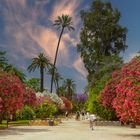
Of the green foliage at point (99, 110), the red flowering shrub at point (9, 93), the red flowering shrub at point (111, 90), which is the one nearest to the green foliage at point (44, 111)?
the green foliage at point (99, 110)

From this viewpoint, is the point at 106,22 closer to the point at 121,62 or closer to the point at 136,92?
the point at 121,62

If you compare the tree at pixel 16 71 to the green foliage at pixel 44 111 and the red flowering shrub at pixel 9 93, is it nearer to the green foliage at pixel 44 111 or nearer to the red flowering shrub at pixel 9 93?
the green foliage at pixel 44 111

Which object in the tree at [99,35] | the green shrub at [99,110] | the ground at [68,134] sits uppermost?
the tree at [99,35]

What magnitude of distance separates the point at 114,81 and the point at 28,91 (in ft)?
48.7

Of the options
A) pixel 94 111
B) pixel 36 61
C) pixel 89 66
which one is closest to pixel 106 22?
pixel 89 66

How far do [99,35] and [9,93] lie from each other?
31830mm

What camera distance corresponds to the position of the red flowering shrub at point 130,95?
3419 centimetres

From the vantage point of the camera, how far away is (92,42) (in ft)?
236

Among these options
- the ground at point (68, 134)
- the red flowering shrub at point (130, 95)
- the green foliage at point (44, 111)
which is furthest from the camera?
the green foliage at point (44, 111)

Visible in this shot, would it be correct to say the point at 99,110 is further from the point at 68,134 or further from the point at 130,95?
the point at 130,95

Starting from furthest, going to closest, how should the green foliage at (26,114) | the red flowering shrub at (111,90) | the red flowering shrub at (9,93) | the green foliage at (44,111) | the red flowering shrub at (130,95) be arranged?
the green foliage at (44,111) < the green foliage at (26,114) < the red flowering shrub at (111,90) < the red flowering shrub at (9,93) < the red flowering shrub at (130,95)

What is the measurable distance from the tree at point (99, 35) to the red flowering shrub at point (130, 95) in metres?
33.7

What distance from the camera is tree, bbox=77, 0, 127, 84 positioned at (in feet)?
236

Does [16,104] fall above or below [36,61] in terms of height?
below
